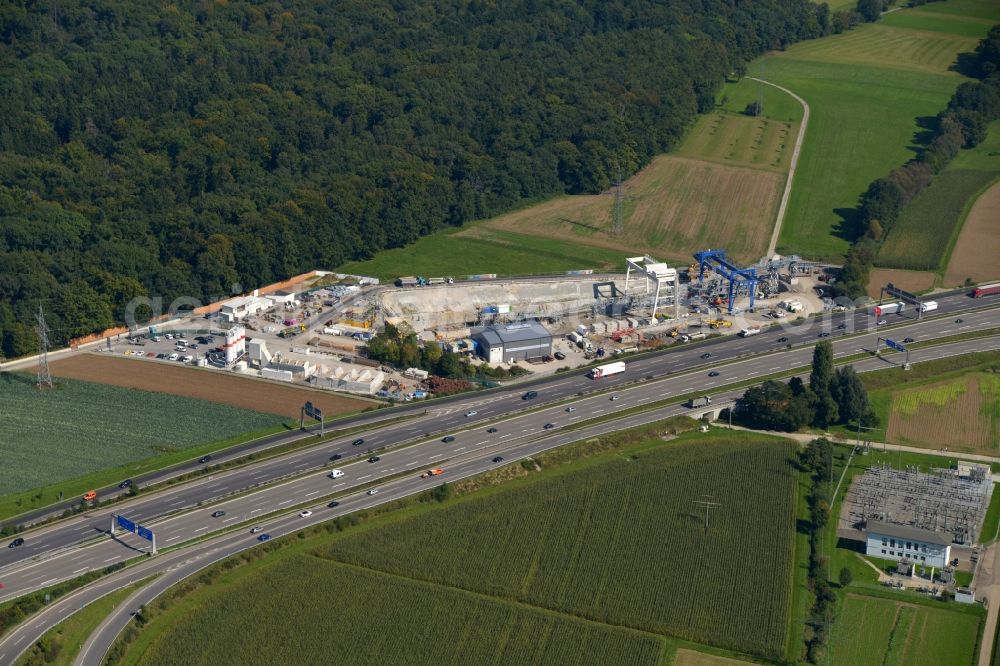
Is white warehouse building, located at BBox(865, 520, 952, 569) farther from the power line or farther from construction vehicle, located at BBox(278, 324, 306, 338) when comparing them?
construction vehicle, located at BBox(278, 324, 306, 338)

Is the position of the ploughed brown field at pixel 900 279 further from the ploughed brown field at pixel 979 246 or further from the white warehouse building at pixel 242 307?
the white warehouse building at pixel 242 307

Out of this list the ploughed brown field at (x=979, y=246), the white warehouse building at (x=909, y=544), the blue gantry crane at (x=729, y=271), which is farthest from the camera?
the ploughed brown field at (x=979, y=246)

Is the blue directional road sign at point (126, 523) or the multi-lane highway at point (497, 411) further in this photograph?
the multi-lane highway at point (497, 411)

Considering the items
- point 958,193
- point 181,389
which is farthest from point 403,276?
point 958,193

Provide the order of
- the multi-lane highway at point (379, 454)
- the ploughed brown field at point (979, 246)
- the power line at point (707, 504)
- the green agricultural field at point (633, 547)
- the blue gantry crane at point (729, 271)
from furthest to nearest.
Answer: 1. the ploughed brown field at point (979, 246)
2. the blue gantry crane at point (729, 271)
3. the power line at point (707, 504)
4. the multi-lane highway at point (379, 454)
5. the green agricultural field at point (633, 547)

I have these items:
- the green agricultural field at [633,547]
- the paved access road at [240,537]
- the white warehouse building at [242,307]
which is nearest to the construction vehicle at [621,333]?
the paved access road at [240,537]

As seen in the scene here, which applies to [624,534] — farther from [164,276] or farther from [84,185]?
[84,185]
